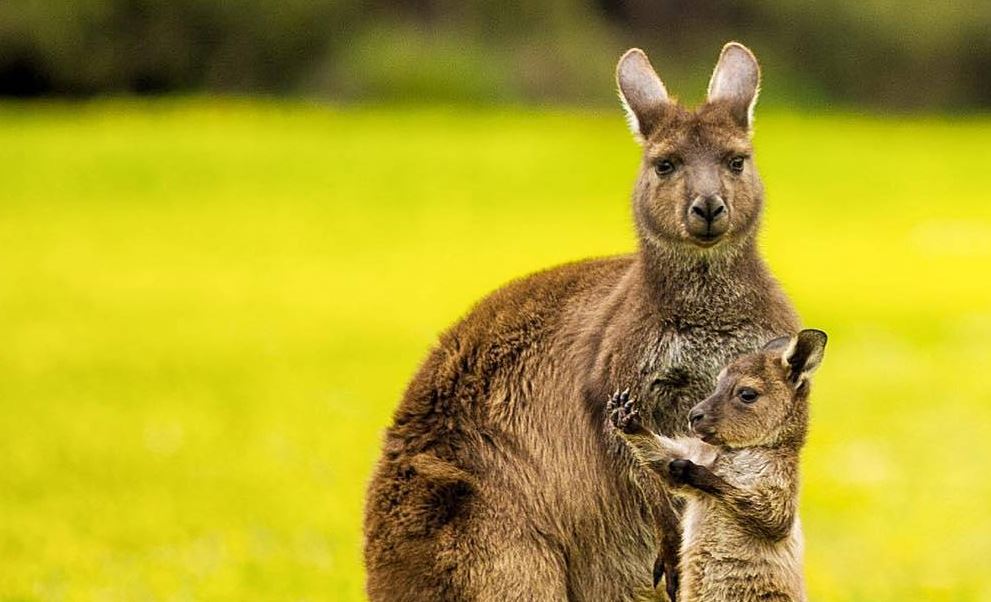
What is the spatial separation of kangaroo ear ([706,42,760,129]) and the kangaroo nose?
32 cm

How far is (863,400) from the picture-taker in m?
13.6

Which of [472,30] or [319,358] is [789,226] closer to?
[319,358]

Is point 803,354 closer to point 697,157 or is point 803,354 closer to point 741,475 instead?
point 741,475

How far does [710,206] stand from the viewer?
502cm

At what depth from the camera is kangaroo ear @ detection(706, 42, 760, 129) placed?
5.24 m

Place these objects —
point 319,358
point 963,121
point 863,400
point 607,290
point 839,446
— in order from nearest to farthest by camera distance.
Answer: point 607,290 → point 839,446 → point 863,400 → point 319,358 → point 963,121

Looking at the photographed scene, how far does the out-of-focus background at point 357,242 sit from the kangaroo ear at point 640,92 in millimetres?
526

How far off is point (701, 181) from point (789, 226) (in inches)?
671

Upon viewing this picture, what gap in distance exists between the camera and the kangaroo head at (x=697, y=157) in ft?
16.6

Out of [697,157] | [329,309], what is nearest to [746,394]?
[697,157]

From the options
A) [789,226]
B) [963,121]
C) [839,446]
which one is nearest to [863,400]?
[839,446]

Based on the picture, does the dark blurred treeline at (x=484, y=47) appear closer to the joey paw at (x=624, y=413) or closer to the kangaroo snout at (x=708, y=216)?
the kangaroo snout at (x=708, y=216)

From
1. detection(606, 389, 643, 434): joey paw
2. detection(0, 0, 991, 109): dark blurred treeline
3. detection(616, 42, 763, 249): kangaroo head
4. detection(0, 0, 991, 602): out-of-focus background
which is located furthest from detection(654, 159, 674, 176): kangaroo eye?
detection(0, 0, 991, 109): dark blurred treeline

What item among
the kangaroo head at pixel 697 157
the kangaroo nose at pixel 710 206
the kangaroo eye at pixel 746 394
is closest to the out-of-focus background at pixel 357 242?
the kangaroo head at pixel 697 157
